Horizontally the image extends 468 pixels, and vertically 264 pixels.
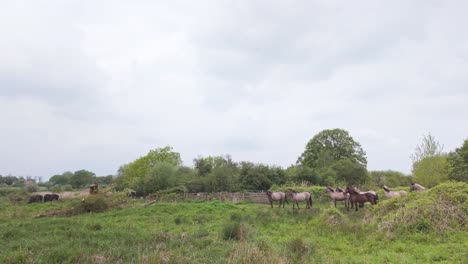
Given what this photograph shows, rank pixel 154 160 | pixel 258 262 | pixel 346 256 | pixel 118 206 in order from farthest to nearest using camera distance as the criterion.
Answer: pixel 154 160, pixel 118 206, pixel 346 256, pixel 258 262

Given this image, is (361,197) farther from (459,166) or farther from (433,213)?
(459,166)

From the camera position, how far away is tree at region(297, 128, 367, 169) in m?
47.9

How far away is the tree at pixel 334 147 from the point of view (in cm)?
4794

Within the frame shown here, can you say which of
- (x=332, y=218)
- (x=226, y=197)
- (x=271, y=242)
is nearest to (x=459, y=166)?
(x=226, y=197)

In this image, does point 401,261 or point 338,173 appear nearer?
point 401,261

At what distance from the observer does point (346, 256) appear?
8.00 meters

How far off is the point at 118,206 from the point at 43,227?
1024 cm

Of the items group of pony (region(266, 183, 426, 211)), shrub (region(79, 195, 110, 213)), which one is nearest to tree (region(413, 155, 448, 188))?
group of pony (region(266, 183, 426, 211))

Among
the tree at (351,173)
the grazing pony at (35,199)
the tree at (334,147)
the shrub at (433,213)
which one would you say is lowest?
the grazing pony at (35,199)

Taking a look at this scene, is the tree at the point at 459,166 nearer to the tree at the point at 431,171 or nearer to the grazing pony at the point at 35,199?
the tree at the point at 431,171

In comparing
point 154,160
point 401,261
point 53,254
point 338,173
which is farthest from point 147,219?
point 154,160

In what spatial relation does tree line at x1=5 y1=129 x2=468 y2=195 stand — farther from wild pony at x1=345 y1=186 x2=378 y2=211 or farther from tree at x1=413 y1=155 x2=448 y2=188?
wild pony at x1=345 y1=186 x2=378 y2=211

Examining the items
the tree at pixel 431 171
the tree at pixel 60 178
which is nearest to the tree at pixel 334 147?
the tree at pixel 431 171

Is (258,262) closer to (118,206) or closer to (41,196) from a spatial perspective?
(118,206)
